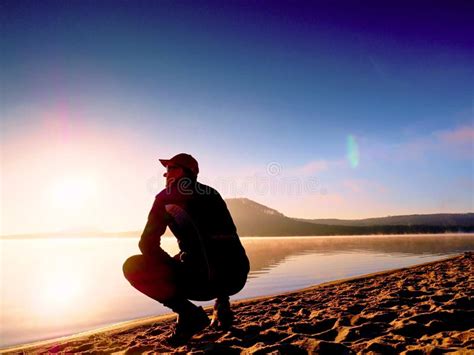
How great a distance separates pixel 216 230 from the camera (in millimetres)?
4156

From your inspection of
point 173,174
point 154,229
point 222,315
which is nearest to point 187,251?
point 154,229

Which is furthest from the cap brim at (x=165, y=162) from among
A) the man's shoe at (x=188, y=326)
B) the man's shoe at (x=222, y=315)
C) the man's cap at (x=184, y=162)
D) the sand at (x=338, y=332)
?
the sand at (x=338, y=332)

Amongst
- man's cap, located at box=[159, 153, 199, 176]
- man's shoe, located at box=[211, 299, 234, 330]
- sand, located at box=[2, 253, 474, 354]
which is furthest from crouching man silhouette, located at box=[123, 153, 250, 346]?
sand, located at box=[2, 253, 474, 354]

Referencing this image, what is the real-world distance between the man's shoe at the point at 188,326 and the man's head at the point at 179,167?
1.68 meters

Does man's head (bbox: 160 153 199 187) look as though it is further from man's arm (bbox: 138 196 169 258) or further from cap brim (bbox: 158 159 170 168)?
man's arm (bbox: 138 196 169 258)

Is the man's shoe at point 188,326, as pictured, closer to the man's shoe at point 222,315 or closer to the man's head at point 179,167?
the man's shoe at point 222,315

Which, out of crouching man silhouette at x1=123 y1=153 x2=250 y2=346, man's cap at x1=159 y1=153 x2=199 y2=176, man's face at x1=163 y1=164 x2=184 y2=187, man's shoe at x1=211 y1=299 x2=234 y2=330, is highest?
man's cap at x1=159 y1=153 x2=199 y2=176

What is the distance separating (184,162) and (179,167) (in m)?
0.09

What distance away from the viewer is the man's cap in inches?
170

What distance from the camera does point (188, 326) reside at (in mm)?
4434

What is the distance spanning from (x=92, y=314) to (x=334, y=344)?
8343mm

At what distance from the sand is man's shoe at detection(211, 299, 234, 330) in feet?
0.45

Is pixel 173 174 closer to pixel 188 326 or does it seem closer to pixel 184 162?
pixel 184 162

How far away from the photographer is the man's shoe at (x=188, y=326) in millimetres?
4406
